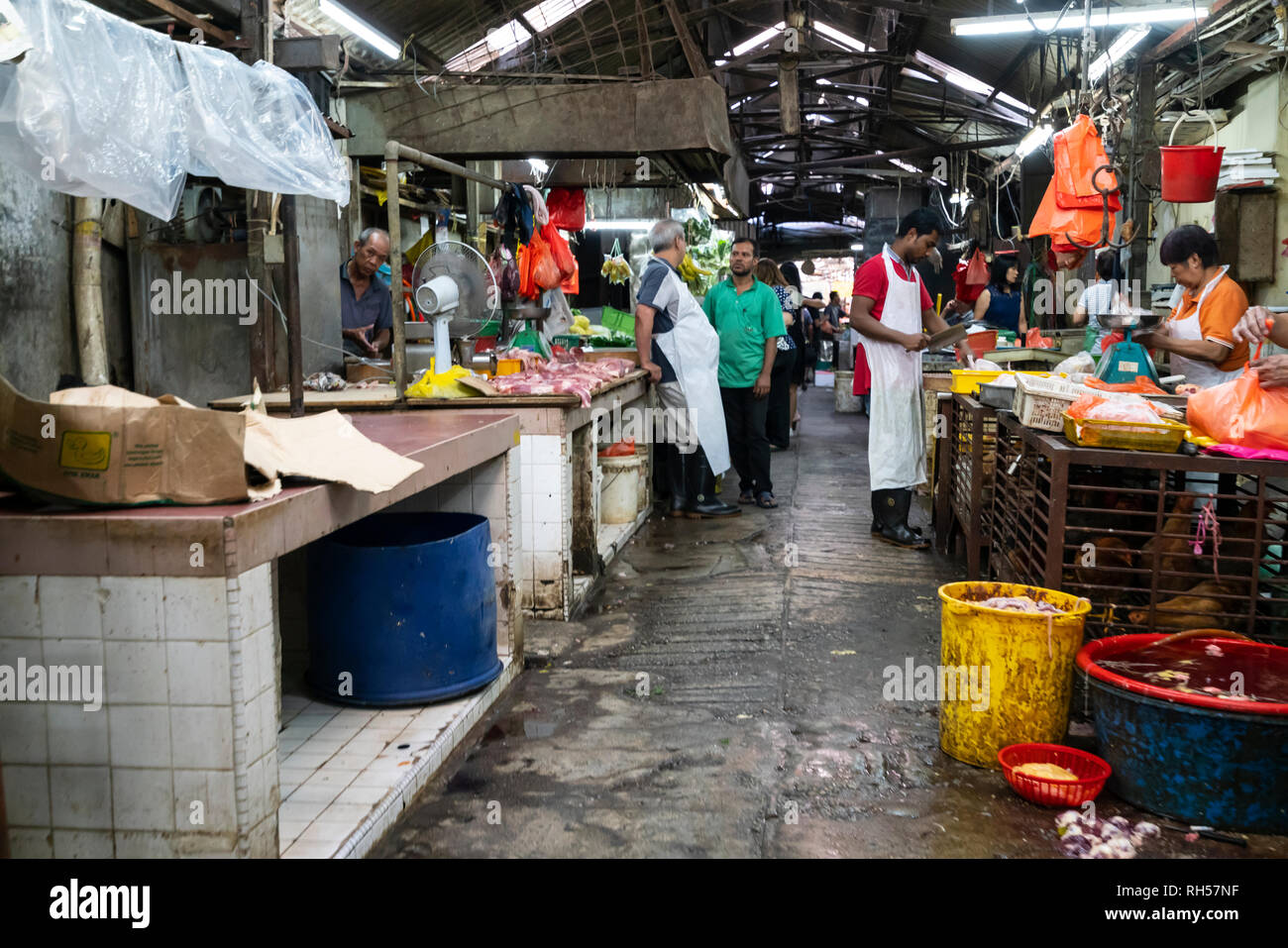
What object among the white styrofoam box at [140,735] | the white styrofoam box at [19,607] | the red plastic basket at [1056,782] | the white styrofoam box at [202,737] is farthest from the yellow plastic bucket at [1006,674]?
the white styrofoam box at [19,607]

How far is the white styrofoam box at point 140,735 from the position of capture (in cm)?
238

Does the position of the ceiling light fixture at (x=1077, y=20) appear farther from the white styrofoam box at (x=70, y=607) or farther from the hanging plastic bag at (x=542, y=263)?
the white styrofoam box at (x=70, y=607)

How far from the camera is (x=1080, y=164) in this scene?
668 centimetres

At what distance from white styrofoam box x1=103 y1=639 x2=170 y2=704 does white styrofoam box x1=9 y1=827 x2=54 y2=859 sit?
1.28 ft

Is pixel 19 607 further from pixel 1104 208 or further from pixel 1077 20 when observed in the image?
pixel 1077 20

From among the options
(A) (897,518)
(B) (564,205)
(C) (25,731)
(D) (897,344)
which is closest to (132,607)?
(C) (25,731)

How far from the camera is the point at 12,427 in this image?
231 cm

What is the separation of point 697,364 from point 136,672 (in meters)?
5.56

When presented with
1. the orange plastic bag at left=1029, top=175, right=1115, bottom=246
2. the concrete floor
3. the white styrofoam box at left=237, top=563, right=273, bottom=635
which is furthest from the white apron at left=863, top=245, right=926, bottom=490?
the white styrofoam box at left=237, top=563, right=273, bottom=635
